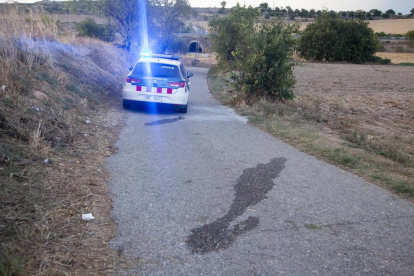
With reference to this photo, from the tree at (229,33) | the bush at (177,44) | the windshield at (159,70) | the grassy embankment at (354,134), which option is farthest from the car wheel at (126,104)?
the bush at (177,44)

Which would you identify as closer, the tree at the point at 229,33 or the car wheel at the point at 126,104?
the car wheel at the point at 126,104

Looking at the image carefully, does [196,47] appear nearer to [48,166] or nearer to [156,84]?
[156,84]

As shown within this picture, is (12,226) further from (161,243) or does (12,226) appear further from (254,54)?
(254,54)

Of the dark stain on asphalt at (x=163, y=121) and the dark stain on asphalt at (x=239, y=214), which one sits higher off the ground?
the dark stain on asphalt at (x=239, y=214)

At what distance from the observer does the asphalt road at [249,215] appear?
3756mm

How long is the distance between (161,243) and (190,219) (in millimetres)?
671

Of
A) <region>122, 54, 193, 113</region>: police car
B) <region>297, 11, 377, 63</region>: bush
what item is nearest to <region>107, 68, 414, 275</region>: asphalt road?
<region>122, 54, 193, 113</region>: police car

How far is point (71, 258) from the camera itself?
355cm

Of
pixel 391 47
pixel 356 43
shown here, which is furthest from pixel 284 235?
pixel 391 47

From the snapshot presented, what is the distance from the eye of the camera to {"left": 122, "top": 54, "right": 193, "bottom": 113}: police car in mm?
11688

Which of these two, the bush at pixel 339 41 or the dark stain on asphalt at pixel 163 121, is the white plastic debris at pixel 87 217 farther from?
the bush at pixel 339 41

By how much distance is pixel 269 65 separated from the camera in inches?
577

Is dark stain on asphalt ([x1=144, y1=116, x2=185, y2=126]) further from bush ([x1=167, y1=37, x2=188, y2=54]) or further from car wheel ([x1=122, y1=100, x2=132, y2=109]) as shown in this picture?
bush ([x1=167, y1=37, x2=188, y2=54])

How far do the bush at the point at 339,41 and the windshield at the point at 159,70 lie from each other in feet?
169
